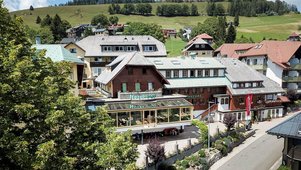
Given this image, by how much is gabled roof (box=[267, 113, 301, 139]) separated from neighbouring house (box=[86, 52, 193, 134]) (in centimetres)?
1949

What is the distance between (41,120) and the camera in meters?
14.8

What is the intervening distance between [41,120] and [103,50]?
184 ft

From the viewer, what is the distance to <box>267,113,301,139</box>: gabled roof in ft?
68.8

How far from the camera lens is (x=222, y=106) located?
51719 millimetres

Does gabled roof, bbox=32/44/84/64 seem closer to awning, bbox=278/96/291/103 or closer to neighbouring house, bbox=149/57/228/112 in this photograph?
neighbouring house, bbox=149/57/228/112

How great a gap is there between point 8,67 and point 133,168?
8820mm

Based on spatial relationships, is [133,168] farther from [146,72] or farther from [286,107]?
[286,107]

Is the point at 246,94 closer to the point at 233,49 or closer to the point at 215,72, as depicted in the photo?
the point at 215,72

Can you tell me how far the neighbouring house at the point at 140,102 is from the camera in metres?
39.0

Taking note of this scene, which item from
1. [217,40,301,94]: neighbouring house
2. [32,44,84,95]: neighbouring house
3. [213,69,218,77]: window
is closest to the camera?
[32,44,84,95]: neighbouring house

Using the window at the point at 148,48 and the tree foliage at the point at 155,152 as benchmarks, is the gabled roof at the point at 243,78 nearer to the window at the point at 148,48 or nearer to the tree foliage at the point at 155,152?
the window at the point at 148,48

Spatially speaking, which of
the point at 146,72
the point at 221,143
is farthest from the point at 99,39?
the point at 221,143

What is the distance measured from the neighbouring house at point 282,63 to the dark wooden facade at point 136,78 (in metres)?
31.4

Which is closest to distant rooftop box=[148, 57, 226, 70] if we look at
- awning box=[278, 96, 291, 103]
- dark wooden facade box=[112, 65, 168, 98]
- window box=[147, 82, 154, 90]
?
dark wooden facade box=[112, 65, 168, 98]
